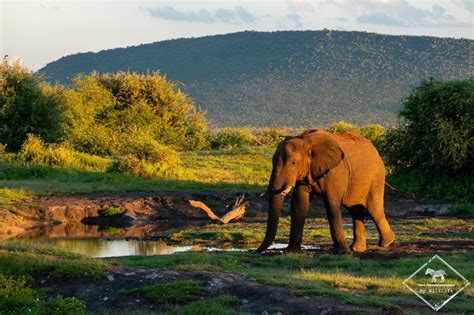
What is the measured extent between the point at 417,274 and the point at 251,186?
1815cm

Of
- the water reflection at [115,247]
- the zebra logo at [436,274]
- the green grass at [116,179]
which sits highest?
the green grass at [116,179]

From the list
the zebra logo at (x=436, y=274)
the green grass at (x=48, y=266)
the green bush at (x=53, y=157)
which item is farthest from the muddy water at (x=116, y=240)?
the green bush at (x=53, y=157)

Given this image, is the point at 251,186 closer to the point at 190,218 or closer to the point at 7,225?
the point at 190,218

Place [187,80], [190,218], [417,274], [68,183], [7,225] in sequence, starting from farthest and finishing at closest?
[187,80], [68,183], [190,218], [7,225], [417,274]

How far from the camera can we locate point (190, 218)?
96.1 ft

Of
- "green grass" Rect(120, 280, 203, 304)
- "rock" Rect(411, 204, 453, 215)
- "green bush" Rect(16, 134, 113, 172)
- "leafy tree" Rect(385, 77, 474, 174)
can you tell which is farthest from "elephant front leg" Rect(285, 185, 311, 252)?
"green bush" Rect(16, 134, 113, 172)

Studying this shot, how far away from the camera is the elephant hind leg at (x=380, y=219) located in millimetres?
20016

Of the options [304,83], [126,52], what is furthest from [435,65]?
[126,52]

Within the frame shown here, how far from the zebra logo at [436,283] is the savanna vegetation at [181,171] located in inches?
9.2

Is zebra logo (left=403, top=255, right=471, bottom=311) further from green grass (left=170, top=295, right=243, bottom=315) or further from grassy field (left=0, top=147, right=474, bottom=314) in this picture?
green grass (left=170, top=295, right=243, bottom=315)

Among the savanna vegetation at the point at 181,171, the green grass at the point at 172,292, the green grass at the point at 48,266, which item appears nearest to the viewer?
the green grass at the point at 172,292

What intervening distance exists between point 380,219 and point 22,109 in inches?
921

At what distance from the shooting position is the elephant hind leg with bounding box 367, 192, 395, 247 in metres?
20.0

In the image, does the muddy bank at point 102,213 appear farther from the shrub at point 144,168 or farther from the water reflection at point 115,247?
the shrub at point 144,168
